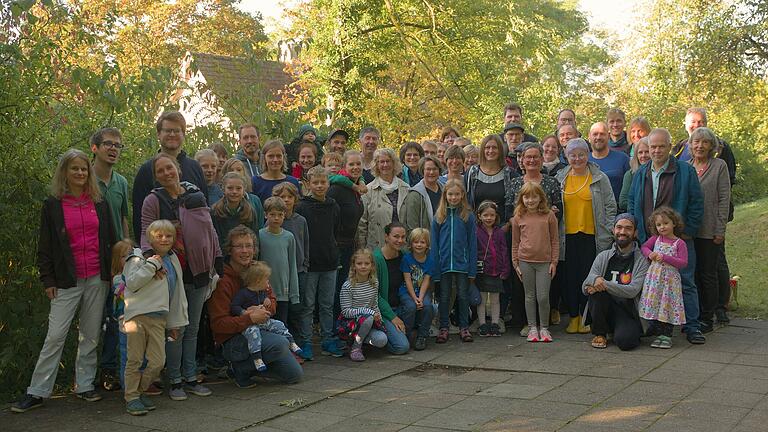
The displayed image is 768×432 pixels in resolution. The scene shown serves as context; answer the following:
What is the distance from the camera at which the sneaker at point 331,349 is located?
312 inches

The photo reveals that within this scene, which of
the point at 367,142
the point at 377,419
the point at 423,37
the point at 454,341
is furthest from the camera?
the point at 423,37

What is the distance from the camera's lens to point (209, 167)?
7.49 m

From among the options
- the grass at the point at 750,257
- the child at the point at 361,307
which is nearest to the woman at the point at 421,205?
the child at the point at 361,307

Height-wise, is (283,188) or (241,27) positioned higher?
(241,27)

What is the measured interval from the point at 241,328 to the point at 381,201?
8.32 feet

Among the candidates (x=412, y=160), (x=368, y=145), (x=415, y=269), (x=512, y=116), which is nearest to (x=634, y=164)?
(x=512, y=116)

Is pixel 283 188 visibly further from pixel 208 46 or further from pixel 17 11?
pixel 208 46

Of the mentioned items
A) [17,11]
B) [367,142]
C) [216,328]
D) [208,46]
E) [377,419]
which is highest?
[208,46]

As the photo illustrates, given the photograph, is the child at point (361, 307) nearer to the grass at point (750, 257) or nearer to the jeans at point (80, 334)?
the jeans at point (80, 334)

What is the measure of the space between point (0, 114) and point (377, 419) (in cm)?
375

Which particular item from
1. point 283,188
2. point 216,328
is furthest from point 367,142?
point 216,328

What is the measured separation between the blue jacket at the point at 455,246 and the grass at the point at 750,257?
334 centimetres

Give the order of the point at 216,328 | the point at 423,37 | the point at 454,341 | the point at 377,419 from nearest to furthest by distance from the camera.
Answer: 1. the point at 377,419
2. the point at 216,328
3. the point at 454,341
4. the point at 423,37

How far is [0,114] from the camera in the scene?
6492 mm
